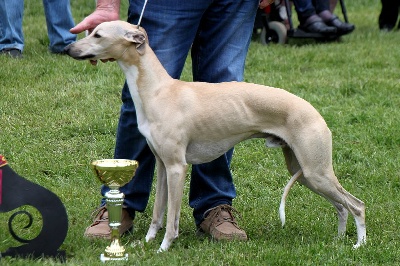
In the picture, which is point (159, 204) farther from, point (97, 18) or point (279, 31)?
point (279, 31)

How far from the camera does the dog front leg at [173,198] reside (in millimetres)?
4031

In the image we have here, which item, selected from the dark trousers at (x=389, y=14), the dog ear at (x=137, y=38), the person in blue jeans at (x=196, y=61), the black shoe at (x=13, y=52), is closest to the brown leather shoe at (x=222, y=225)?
the person in blue jeans at (x=196, y=61)

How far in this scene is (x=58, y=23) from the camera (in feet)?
28.7

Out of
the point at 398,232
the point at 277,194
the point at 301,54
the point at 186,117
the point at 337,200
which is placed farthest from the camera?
the point at 301,54

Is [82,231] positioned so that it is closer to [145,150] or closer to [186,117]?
[145,150]

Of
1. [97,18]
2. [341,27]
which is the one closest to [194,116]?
[97,18]

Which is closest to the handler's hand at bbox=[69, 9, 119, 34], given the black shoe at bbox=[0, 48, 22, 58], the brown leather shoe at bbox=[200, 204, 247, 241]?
the brown leather shoe at bbox=[200, 204, 247, 241]

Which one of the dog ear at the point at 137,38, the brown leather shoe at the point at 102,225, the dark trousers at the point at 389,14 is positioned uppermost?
the dog ear at the point at 137,38

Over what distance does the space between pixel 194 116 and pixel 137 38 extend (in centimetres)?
48

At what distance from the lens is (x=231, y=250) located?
414 centimetres

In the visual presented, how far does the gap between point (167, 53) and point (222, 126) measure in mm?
505

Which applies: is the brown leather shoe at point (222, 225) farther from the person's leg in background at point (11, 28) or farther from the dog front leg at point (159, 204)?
the person's leg in background at point (11, 28)

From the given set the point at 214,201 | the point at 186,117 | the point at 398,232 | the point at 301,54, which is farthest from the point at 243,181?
the point at 301,54

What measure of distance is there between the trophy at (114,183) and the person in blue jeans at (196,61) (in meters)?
0.48
